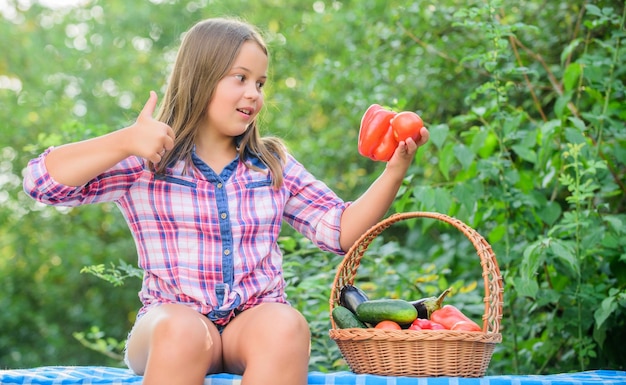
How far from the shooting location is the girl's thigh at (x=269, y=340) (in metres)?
1.79

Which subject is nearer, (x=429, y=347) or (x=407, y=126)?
(x=429, y=347)

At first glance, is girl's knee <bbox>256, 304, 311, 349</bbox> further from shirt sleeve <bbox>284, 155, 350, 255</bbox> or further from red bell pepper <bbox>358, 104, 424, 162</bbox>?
red bell pepper <bbox>358, 104, 424, 162</bbox>

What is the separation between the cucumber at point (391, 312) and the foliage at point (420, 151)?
0.67 meters

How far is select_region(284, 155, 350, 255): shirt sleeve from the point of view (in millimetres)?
2297

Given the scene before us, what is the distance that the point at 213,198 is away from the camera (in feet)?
7.11

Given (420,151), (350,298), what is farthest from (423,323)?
(420,151)

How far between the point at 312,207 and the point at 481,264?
23.4 inches

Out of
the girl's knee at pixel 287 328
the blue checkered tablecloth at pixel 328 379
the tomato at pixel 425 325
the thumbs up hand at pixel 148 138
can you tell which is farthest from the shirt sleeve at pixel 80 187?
the tomato at pixel 425 325

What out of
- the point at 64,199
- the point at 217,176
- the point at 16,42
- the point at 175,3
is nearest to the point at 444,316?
the point at 217,176

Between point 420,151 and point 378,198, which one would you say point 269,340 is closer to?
point 378,198

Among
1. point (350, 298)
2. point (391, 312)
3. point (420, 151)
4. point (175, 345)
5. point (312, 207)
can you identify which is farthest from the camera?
point (420, 151)

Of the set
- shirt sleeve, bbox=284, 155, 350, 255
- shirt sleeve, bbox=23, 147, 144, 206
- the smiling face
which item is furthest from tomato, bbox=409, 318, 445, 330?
shirt sleeve, bbox=23, 147, 144, 206

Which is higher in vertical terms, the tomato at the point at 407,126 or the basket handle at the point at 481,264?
the tomato at the point at 407,126

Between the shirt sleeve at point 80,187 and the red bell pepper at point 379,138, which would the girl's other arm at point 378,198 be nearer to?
the red bell pepper at point 379,138
